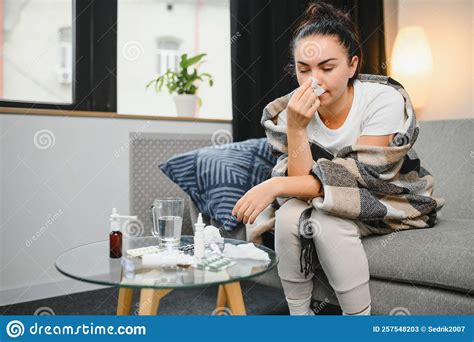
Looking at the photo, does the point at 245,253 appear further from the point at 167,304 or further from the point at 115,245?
the point at 167,304

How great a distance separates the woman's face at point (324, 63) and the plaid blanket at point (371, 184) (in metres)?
0.13

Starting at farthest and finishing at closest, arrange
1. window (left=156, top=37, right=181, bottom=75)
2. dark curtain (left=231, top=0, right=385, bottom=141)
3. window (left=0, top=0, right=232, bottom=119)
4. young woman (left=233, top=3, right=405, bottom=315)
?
window (left=156, top=37, right=181, bottom=75) < dark curtain (left=231, top=0, right=385, bottom=141) < window (left=0, top=0, right=232, bottom=119) < young woman (left=233, top=3, right=405, bottom=315)

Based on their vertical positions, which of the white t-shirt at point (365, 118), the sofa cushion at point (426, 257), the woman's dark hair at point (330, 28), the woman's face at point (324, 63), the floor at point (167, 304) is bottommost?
the floor at point (167, 304)

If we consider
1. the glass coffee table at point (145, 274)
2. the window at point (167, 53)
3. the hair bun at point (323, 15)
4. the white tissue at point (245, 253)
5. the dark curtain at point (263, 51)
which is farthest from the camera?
the window at point (167, 53)

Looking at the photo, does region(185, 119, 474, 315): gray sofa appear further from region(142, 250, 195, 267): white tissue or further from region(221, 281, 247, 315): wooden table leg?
region(142, 250, 195, 267): white tissue

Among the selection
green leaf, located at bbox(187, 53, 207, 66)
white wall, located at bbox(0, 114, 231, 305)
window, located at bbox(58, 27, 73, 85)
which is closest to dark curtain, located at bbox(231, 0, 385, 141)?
green leaf, located at bbox(187, 53, 207, 66)

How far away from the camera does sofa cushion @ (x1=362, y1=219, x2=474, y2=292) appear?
2.92ft

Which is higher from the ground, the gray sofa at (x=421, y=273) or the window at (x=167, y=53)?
the window at (x=167, y=53)

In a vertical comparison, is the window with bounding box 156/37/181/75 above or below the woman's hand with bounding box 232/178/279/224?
above

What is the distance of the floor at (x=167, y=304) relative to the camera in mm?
1245

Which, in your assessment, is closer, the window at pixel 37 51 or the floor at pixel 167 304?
the floor at pixel 167 304

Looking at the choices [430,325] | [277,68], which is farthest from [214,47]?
[430,325]

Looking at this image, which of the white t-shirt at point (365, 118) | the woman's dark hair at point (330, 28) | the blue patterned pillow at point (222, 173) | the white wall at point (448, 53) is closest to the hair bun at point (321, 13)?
the woman's dark hair at point (330, 28)

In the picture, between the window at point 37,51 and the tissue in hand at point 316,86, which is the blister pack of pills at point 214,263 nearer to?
the tissue in hand at point 316,86
